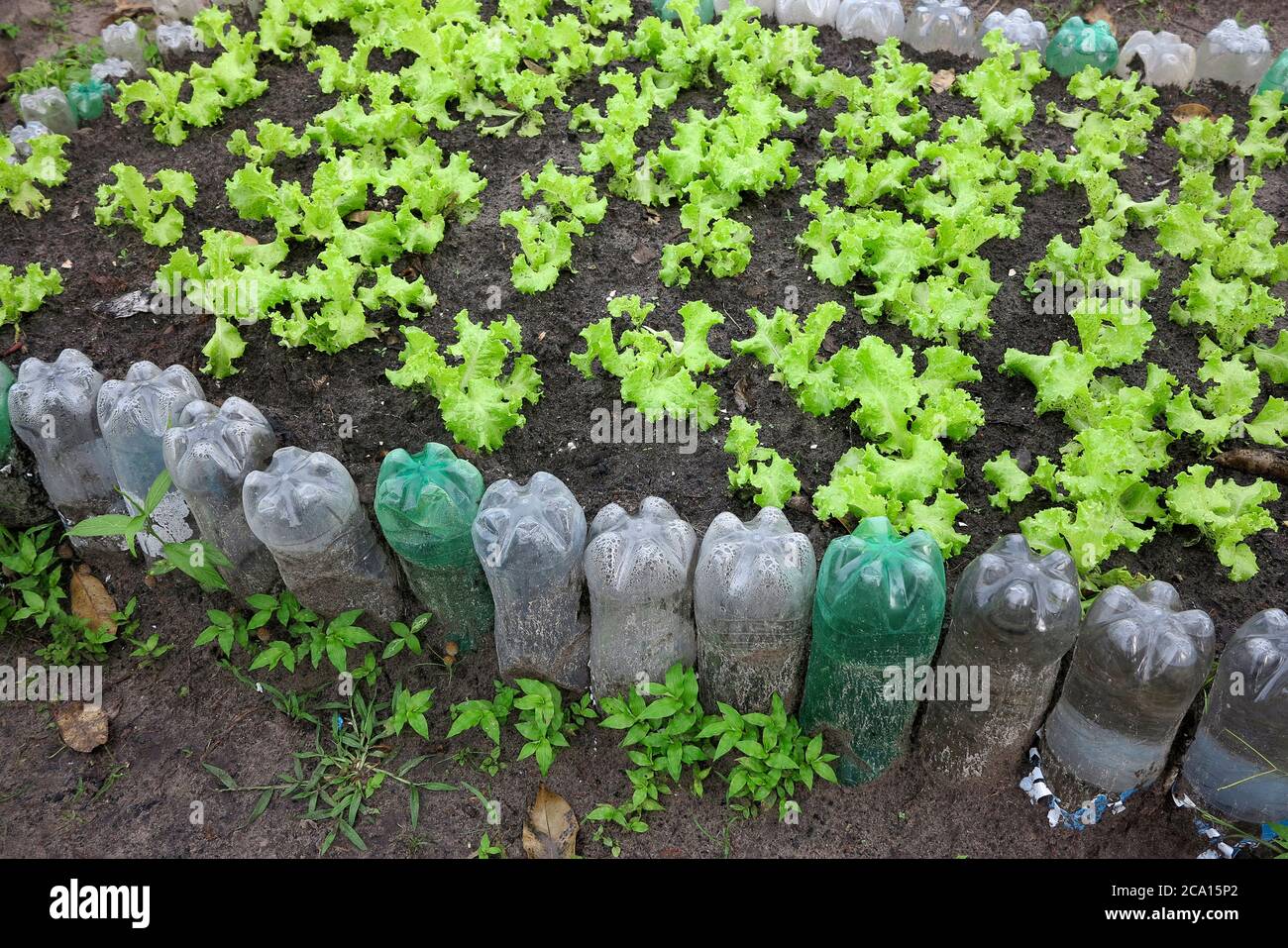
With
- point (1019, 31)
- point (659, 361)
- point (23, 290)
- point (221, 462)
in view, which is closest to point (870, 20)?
point (1019, 31)

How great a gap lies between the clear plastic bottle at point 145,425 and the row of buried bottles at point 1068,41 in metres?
2.99

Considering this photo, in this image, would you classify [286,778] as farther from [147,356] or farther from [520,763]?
[147,356]

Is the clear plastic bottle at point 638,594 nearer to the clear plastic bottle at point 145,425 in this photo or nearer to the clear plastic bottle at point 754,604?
the clear plastic bottle at point 754,604

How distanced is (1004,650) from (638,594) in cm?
93

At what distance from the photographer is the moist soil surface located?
3004 millimetres

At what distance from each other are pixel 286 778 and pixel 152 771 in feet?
1.42

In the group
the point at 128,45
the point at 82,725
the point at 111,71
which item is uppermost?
the point at 128,45

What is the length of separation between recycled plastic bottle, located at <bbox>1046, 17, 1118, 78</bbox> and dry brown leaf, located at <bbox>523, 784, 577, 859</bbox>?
3.92 metres

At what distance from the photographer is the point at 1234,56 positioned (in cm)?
483

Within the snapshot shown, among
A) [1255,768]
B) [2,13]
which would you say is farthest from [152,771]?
[2,13]

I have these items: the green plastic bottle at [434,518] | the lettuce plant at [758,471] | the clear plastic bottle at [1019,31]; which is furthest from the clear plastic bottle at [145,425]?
the clear plastic bottle at [1019,31]

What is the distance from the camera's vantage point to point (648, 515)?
115 inches

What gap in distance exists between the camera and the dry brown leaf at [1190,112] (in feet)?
15.5

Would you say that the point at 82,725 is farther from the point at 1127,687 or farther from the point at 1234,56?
the point at 1234,56
